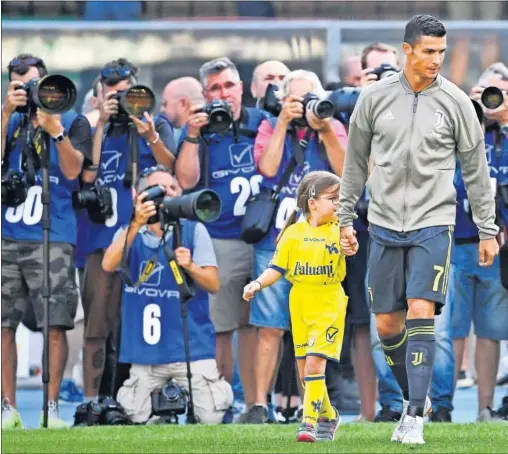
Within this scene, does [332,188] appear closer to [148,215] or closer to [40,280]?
[148,215]

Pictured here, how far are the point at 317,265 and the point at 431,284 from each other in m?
0.98

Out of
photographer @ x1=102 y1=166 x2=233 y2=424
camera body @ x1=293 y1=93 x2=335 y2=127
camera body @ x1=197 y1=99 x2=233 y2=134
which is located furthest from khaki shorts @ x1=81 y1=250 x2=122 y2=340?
camera body @ x1=293 y1=93 x2=335 y2=127

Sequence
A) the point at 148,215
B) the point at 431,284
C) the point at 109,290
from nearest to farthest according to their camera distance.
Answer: the point at 431,284 → the point at 148,215 → the point at 109,290

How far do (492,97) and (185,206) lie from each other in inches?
79.8

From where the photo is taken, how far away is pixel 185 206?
998 cm

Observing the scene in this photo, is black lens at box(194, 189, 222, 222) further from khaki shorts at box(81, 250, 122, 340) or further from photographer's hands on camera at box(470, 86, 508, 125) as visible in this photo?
photographer's hands on camera at box(470, 86, 508, 125)

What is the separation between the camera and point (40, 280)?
1049 centimetres

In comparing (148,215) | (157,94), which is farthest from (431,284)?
(157,94)

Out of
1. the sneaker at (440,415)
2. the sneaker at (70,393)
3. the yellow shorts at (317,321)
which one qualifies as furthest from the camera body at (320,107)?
the sneaker at (70,393)

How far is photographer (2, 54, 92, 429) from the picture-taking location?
412 inches

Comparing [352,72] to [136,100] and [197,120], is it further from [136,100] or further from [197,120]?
[136,100]

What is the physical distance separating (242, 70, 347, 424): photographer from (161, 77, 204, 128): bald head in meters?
1.04

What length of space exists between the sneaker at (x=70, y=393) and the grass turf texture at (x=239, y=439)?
2963 mm

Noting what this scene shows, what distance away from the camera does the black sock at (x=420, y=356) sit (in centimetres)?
803
